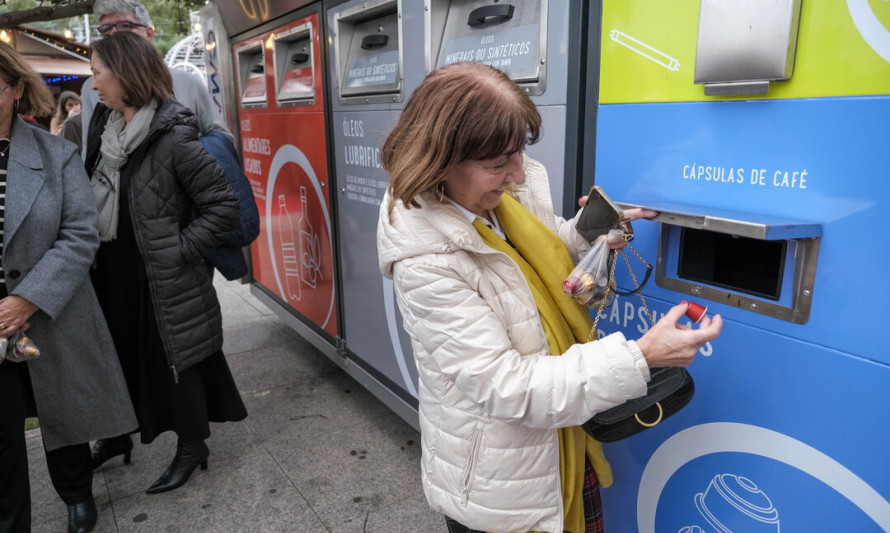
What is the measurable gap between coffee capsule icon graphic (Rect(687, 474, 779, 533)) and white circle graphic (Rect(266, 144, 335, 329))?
2308 mm

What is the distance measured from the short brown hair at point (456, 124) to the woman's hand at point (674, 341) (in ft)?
1.40

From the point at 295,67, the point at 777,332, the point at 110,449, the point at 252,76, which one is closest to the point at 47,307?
the point at 110,449

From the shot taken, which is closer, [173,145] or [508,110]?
[508,110]

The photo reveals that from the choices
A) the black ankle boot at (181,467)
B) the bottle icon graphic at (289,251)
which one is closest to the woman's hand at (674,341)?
the black ankle boot at (181,467)

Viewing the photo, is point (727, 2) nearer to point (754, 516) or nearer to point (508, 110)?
point (508, 110)

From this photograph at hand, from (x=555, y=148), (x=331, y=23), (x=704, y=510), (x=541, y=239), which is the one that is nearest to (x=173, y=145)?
(x=331, y=23)

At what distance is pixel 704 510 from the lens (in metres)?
1.55

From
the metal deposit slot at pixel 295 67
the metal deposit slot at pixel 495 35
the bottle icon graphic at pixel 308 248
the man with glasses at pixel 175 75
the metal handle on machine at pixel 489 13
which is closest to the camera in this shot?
the metal deposit slot at pixel 495 35

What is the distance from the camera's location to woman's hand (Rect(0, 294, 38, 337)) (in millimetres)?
1975

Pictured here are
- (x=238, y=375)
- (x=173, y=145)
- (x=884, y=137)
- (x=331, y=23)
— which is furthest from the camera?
(x=238, y=375)

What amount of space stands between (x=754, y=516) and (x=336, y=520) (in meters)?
1.67

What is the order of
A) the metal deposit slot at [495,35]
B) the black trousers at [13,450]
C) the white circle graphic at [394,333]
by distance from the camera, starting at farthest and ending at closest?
the white circle graphic at [394,333], the black trousers at [13,450], the metal deposit slot at [495,35]

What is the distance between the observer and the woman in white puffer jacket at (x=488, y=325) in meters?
1.13

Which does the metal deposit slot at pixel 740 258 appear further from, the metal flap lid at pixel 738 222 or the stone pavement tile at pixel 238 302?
the stone pavement tile at pixel 238 302
